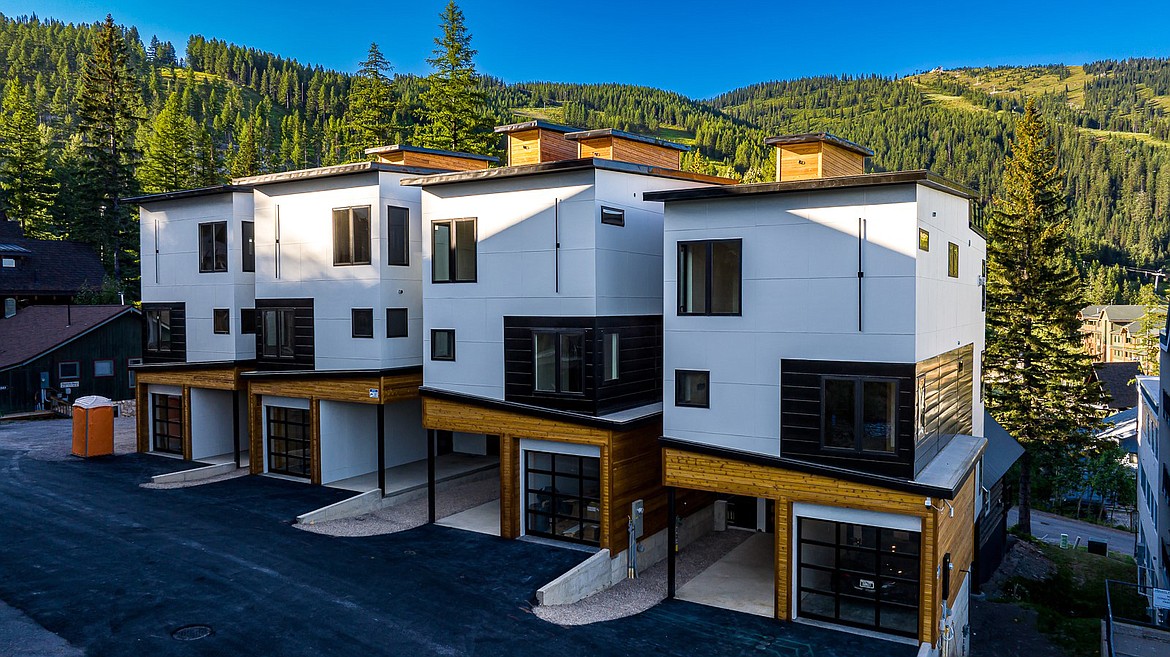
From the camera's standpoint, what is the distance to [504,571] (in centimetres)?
1784

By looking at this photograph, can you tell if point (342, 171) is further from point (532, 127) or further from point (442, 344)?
point (442, 344)

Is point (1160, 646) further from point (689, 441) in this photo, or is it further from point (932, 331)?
point (689, 441)

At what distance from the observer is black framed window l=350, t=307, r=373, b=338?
78.3 ft

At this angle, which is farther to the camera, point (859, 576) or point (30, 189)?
point (30, 189)

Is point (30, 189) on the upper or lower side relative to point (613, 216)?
upper

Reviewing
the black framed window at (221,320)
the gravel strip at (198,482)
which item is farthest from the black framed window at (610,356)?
the black framed window at (221,320)

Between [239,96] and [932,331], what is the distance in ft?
621

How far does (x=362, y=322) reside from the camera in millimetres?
24078

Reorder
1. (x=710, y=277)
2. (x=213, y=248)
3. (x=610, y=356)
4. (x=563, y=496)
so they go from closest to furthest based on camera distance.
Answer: (x=710, y=277), (x=610, y=356), (x=563, y=496), (x=213, y=248)

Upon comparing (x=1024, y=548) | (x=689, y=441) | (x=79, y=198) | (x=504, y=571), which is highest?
(x=79, y=198)

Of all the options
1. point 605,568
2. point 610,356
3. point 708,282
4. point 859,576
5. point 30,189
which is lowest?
point 605,568

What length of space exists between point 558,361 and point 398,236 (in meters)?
8.06

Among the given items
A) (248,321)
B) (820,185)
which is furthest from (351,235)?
(820,185)

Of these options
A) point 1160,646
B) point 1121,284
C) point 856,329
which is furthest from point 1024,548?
point 1121,284
